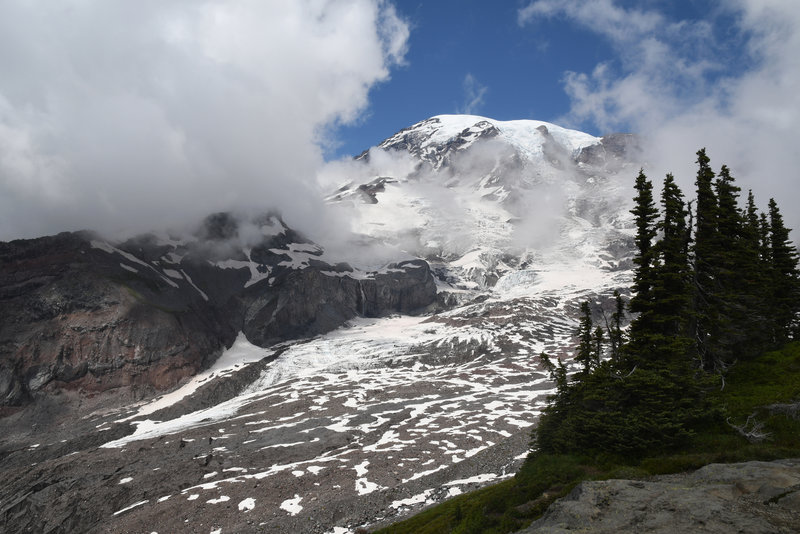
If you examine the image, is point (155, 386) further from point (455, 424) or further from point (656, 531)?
point (656, 531)

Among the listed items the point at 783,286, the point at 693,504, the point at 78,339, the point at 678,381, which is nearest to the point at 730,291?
the point at 678,381

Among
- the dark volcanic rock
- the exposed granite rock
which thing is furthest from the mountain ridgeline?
the dark volcanic rock

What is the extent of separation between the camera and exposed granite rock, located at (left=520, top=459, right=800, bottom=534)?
12.2m

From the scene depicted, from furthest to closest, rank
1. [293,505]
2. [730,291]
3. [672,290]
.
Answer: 1. [293,505]
2. [730,291]
3. [672,290]

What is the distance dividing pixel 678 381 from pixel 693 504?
14.5 meters

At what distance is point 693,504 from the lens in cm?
1367

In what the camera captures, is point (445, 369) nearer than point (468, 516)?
No

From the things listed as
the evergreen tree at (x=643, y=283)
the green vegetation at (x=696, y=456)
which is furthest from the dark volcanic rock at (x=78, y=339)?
the evergreen tree at (x=643, y=283)

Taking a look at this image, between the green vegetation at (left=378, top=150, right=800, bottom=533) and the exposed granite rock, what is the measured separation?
283cm

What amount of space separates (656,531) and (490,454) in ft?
209

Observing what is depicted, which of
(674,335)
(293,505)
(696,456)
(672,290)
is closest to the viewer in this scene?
(696,456)

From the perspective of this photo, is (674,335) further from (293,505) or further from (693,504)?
(293,505)

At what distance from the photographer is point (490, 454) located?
7238 cm

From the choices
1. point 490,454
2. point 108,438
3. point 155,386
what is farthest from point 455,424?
point 155,386
